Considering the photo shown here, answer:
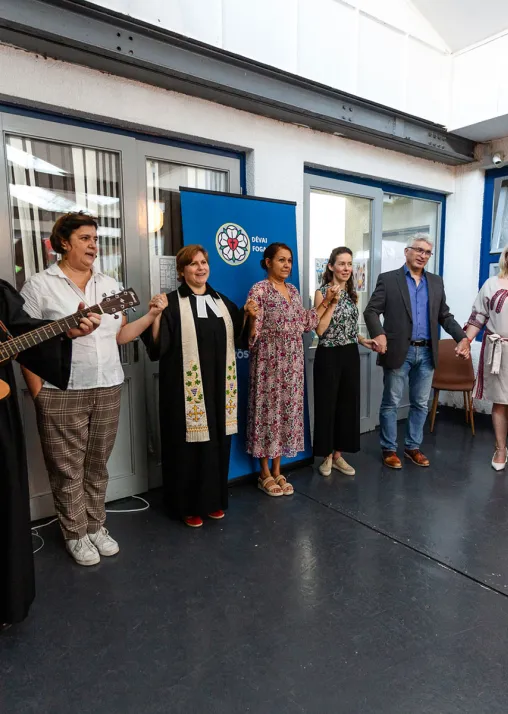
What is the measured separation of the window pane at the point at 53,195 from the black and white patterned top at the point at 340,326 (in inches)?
55.2

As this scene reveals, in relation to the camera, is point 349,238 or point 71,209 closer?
point 71,209

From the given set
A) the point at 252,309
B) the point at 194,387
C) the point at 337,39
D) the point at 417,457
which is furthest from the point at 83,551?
the point at 337,39

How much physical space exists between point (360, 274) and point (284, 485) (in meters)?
2.14

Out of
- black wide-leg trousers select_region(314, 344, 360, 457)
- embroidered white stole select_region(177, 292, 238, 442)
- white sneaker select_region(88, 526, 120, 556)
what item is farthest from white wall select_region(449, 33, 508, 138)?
white sneaker select_region(88, 526, 120, 556)

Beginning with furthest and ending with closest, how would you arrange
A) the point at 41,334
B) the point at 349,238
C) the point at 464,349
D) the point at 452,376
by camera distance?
the point at 452,376 → the point at 349,238 → the point at 464,349 → the point at 41,334

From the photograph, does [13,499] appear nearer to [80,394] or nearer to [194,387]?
[80,394]

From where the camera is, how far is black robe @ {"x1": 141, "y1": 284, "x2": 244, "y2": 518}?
8.49ft

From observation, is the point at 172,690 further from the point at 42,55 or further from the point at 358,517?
the point at 42,55

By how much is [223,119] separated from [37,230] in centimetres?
143

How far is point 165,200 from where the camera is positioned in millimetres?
3145

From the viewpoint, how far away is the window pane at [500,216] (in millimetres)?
4773

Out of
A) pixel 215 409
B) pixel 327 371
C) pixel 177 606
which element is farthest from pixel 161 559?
pixel 327 371

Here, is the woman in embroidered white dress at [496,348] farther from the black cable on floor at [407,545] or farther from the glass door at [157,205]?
the glass door at [157,205]

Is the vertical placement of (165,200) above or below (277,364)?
above
